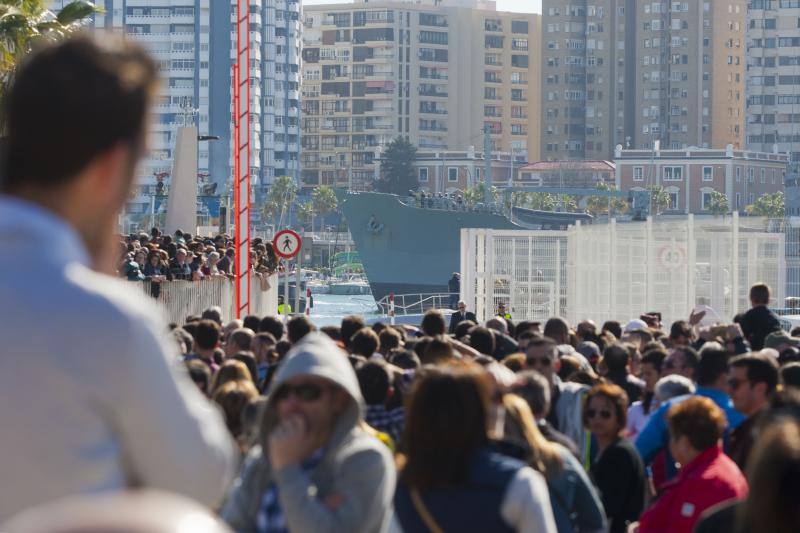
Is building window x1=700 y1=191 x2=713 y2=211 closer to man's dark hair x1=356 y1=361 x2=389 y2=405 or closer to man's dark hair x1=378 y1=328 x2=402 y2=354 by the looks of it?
man's dark hair x1=378 y1=328 x2=402 y2=354

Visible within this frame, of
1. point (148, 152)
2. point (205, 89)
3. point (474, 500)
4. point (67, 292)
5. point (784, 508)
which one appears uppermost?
point (205, 89)

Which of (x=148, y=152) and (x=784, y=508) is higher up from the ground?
(x=148, y=152)

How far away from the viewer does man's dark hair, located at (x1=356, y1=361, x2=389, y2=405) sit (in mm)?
6965

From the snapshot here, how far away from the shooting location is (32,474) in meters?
2.24

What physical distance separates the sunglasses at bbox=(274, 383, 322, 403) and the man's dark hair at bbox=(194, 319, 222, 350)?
586 cm

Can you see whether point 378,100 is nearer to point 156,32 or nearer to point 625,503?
point 156,32

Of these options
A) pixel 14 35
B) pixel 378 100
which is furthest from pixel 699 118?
pixel 14 35

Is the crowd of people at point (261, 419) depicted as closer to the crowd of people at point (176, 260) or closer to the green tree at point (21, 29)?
the crowd of people at point (176, 260)

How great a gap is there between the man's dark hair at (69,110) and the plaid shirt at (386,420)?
14.4ft

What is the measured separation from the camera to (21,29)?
2361 cm

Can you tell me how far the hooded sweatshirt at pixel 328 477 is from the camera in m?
3.98

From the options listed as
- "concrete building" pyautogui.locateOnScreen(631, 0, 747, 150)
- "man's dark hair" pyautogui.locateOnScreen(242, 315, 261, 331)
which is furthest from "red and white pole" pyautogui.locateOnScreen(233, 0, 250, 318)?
"concrete building" pyautogui.locateOnScreen(631, 0, 747, 150)

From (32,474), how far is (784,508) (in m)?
1.27

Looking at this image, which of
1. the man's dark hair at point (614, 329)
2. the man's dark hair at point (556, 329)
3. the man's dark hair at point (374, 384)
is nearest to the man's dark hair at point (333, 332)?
the man's dark hair at point (556, 329)
